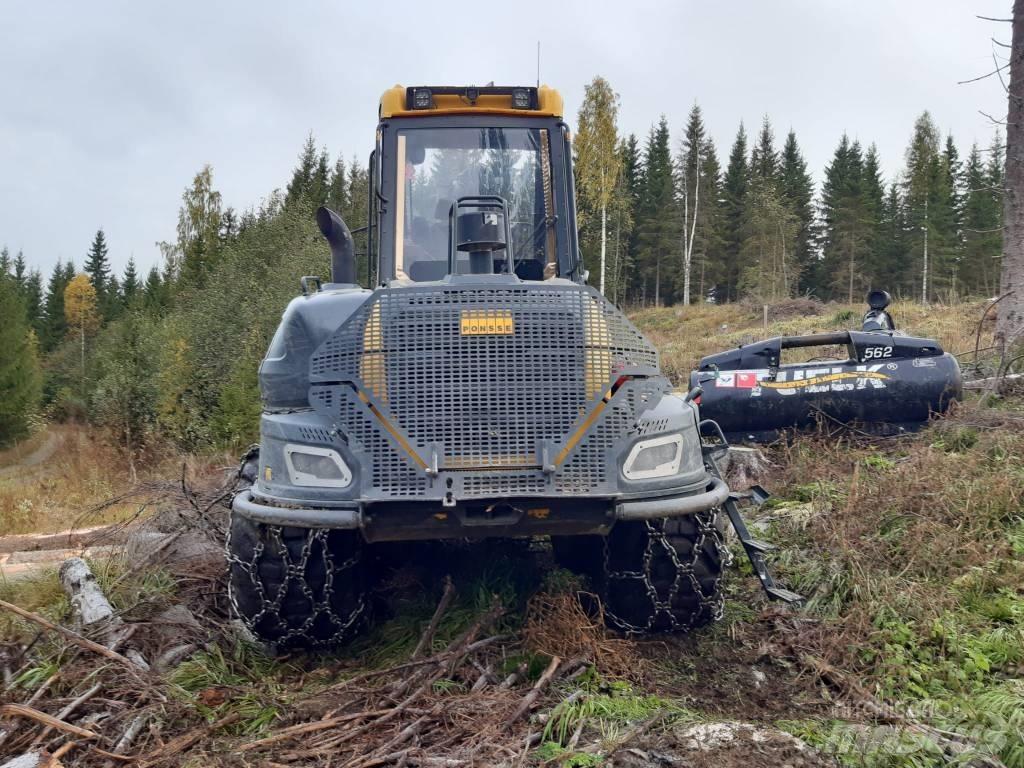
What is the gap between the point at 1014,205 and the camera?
9141 millimetres

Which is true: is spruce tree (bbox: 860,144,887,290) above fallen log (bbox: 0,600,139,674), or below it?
above

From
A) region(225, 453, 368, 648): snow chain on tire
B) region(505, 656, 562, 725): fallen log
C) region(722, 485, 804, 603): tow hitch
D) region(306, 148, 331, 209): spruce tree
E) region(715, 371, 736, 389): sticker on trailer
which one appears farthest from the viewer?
region(306, 148, 331, 209): spruce tree

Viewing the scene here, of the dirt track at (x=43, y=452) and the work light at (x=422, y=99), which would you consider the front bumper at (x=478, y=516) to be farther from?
the dirt track at (x=43, y=452)

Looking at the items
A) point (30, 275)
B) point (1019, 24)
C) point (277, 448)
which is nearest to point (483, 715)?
point (277, 448)

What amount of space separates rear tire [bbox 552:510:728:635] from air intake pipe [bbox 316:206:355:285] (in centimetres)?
206

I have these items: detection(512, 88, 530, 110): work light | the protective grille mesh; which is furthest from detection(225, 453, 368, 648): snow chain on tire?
detection(512, 88, 530, 110): work light

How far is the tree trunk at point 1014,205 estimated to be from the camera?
897cm

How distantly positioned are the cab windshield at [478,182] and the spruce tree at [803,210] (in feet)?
149

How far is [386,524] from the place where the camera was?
10.2 feet

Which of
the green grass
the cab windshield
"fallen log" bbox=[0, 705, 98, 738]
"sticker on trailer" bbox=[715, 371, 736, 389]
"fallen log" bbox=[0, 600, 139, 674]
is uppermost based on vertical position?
the cab windshield

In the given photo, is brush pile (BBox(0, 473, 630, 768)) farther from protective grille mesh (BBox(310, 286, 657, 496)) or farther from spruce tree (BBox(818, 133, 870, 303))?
spruce tree (BBox(818, 133, 870, 303))

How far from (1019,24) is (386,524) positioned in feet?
32.9

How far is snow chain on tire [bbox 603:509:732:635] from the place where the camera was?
11.4ft

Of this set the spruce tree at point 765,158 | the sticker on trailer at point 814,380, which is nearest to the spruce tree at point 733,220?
the spruce tree at point 765,158
